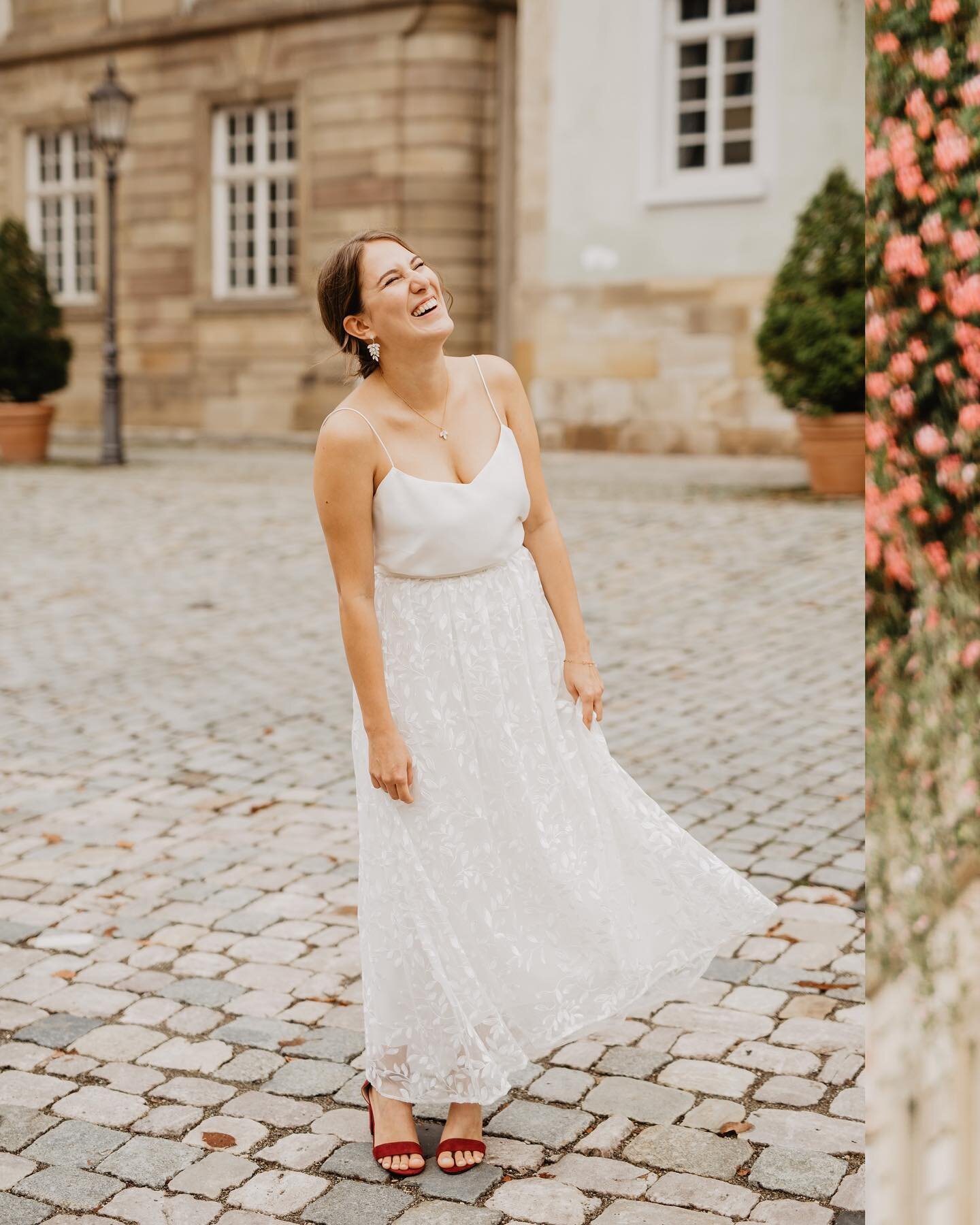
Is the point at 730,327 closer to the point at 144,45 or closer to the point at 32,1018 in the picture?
the point at 144,45

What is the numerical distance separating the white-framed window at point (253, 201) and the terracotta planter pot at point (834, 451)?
11038 mm

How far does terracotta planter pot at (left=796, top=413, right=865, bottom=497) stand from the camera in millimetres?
12656

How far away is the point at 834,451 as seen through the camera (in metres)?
12.9

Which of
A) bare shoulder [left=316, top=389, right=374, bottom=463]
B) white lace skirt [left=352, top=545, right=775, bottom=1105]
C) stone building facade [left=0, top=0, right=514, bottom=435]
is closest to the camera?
bare shoulder [left=316, top=389, right=374, bottom=463]

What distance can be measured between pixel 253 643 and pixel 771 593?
9.91 ft

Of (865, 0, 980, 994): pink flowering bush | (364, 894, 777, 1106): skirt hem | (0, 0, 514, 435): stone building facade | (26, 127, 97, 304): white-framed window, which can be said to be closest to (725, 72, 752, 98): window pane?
(0, 0, 514, 435): stone building facade

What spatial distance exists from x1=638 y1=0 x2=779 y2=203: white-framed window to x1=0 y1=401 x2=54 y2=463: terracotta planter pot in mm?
7147

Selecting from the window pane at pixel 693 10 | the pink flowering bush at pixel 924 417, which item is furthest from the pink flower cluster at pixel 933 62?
the window pane at pixel 693 10

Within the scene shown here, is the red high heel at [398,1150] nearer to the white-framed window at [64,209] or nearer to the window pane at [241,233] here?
the window pane at [241,233]

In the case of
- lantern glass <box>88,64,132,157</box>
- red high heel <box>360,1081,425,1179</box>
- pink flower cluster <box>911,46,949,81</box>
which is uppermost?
lantern glass <box>88,64,132,157</box>

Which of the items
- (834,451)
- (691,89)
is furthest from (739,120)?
(834,451)

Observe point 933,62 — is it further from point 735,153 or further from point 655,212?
point 735,153

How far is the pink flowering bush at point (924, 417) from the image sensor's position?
138cm

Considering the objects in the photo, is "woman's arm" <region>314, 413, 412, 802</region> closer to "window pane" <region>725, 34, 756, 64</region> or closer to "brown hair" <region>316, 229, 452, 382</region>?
"brown hair" <region>316, 229, 452, 382</region>
